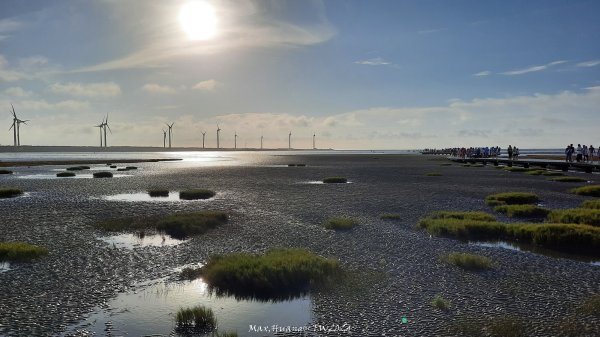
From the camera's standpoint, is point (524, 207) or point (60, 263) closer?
point (60, 263)

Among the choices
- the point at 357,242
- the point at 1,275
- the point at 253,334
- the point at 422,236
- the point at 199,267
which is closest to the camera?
the point at 253,334

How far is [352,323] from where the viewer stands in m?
10.6

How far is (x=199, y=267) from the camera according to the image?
15.4 m

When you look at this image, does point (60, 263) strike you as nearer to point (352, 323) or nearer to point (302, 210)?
point (352, 323)

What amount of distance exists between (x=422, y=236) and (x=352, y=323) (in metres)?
11.0

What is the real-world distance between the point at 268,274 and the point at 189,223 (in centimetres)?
1058

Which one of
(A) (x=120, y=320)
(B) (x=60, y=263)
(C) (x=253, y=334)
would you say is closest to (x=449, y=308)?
(C) (x=253, y=334)

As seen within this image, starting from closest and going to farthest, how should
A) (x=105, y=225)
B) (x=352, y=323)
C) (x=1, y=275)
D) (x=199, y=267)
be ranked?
(x=352, y=323) < (x=1, y=275) < (x=199, y=267) < (x=105, y=225)

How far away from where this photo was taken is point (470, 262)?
50.7ft

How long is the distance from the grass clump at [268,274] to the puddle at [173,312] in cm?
58

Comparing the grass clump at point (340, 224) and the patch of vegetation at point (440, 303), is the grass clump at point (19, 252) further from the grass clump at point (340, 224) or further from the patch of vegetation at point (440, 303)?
the patch of vegetation at point (440, 303)

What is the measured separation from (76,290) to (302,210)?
57.5 feet

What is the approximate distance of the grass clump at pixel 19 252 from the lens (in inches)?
644

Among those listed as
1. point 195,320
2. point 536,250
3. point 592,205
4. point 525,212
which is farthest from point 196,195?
point 592,205
